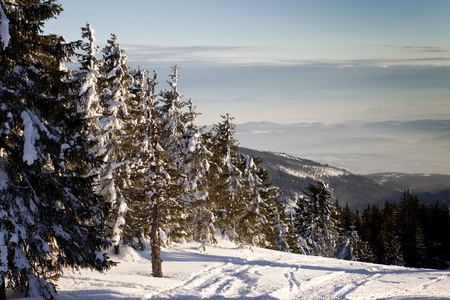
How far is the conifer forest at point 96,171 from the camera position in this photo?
1016 cm

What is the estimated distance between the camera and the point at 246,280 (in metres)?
21.4

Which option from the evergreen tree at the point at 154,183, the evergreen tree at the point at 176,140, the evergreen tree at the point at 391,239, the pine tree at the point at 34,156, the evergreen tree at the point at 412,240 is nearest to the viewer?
the pine tree at the point at 34,156

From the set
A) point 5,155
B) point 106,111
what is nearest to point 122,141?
point 106,111

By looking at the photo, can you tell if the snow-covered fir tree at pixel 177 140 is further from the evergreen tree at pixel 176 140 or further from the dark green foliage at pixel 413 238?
the dark green foliage at pixel 413 238

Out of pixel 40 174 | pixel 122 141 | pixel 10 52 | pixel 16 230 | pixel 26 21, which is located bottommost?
pixel 16 230

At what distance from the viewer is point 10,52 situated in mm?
10117

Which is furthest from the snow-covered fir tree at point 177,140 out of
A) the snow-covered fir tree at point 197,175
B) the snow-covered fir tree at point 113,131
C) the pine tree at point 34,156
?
the pine tree at point 34,156

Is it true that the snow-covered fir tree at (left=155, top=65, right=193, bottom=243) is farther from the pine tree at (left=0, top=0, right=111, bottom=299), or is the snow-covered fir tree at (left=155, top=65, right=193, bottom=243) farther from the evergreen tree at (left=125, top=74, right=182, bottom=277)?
the pine tree at (left=0, top=0, right=111, bottom=299)

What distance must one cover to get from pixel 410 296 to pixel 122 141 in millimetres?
19387

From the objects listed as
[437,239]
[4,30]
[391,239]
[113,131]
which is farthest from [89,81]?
[437,239]

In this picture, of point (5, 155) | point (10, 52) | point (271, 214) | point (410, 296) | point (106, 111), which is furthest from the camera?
point (271, 214)

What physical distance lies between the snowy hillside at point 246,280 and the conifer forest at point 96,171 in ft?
5.34

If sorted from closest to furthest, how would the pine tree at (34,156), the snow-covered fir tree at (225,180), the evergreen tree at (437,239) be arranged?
1. the pine tree at (34,156)
2. the snow-covered fir tree at (225,180)
3. the evergreen tree at (437,239)

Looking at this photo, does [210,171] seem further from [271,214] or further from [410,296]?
[410,296]
